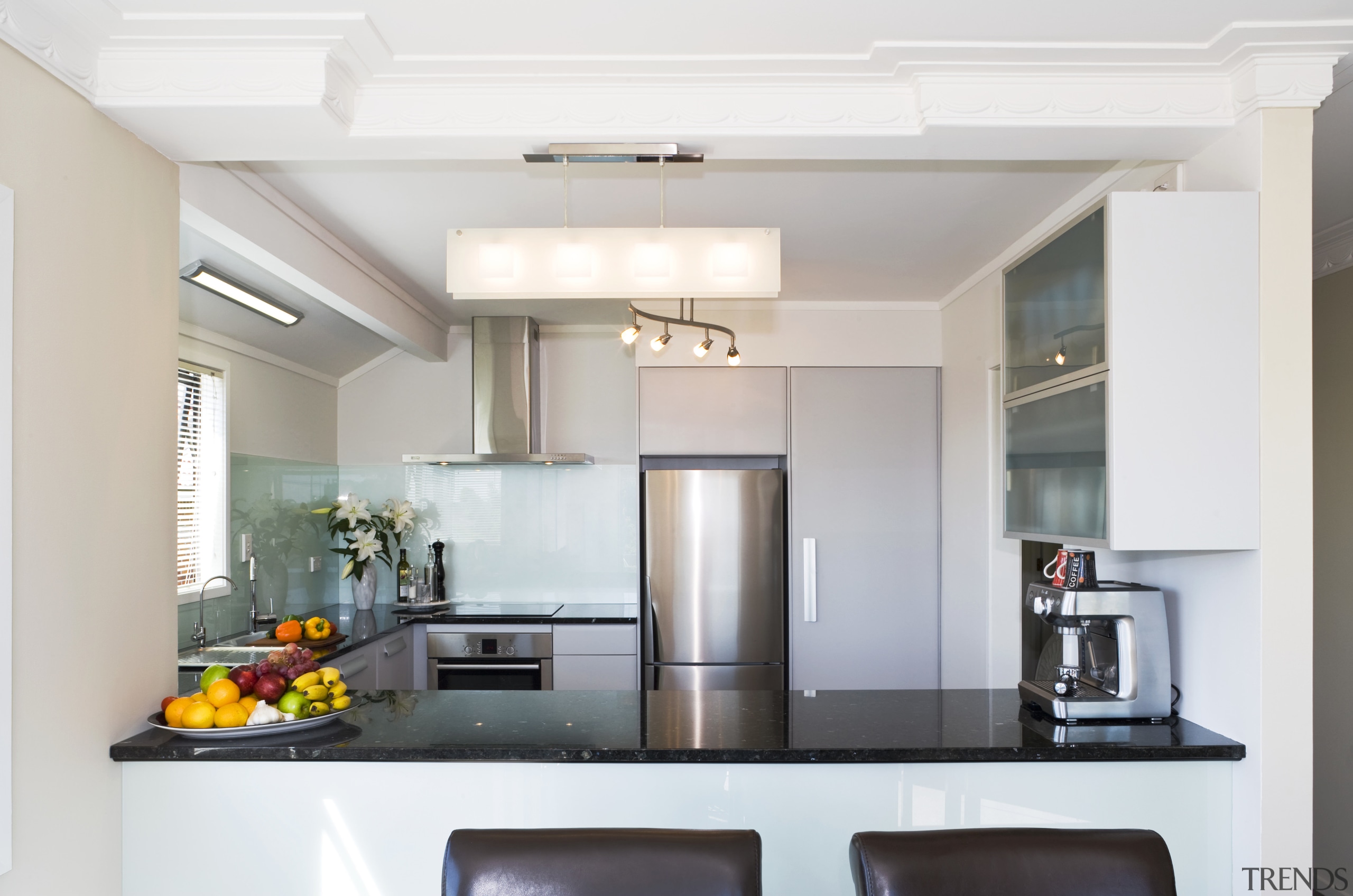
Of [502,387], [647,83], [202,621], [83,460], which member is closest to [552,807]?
[83,460]

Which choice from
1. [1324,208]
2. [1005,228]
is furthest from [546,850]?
[1324,208]

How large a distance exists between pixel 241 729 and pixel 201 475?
1.83 m

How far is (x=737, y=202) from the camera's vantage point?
2.85 m

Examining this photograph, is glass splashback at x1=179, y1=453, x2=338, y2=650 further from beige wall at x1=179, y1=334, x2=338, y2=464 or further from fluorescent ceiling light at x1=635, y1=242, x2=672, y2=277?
fluorescent ceiling light at x1=635, y1=242, x2=672, y2=277

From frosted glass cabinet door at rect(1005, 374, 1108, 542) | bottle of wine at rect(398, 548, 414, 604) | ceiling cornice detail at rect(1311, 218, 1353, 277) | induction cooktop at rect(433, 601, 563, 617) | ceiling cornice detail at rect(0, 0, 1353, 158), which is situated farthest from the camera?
bottle of wine at rect(398, 548, 414, 604)

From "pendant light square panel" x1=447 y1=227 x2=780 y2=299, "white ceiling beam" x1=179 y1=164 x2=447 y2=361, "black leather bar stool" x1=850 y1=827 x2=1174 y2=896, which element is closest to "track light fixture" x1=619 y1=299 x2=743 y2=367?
"pendant light square panel" x1=447 y1=227 x2=780 y2=299

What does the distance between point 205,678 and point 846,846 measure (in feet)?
5.23

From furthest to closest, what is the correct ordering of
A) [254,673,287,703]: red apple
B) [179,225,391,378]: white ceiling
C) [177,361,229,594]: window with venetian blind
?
[177,361,229,594]: window with venetian blind → [179,225,391,378]: white ceiling → [254,673,287,703]: red apple

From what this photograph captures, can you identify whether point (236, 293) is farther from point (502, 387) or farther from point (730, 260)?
point (730, 260)

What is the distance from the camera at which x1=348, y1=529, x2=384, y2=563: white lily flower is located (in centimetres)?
447

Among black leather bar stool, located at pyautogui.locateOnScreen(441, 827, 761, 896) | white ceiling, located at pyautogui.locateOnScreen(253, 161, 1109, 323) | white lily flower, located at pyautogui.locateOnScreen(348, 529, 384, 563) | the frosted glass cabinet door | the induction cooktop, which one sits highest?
white ceiling, located at pyautogui.locateOnScreen(253, 161, 1109, 323)

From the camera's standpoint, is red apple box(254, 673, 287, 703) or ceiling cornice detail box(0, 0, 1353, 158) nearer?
ceiling cornice detail box(0, 0, 1353, 158)

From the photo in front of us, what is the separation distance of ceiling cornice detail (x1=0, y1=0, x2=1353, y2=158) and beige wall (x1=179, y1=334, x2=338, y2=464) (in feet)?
5.56

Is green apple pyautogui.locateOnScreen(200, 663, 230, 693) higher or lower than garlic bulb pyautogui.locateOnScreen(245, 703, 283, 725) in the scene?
higher
